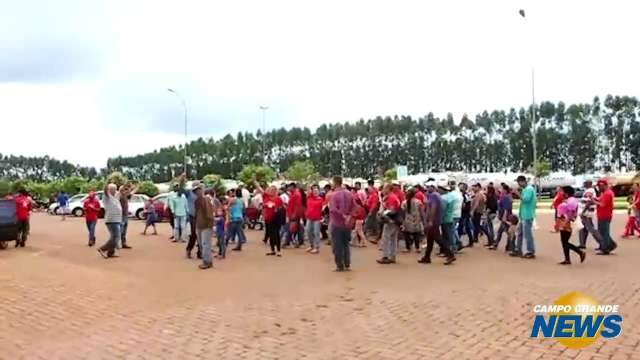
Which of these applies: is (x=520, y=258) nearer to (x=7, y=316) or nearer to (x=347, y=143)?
(x=7, y=316)

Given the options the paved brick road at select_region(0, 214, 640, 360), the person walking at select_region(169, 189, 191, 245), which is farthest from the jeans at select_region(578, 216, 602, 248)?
the person walking at select_region(169, 189, 191, 245)

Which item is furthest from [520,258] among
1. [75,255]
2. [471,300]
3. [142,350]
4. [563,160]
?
[563,160]

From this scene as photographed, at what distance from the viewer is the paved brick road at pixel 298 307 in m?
6.17

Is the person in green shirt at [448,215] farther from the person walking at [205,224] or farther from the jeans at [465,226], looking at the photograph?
the person walking at [205,224]

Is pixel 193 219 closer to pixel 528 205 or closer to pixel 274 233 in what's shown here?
pixel 274 233

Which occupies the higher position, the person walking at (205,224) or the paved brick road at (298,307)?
the person walking at (205,224)

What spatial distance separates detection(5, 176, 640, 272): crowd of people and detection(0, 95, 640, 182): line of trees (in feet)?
259

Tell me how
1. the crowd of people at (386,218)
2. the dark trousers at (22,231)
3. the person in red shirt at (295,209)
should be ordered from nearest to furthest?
1. the crowd of people at (386,218)
2. the person in red shirt at (295,209)
3. the dark trousers at (22,231)

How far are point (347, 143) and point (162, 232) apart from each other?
95252 mm

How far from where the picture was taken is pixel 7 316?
797 cm

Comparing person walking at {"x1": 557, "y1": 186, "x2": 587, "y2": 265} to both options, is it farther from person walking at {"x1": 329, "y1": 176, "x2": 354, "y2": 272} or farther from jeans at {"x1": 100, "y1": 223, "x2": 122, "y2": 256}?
jeans at {"x1": 100, "y1": 223, "x2": 122, "y2": 256}

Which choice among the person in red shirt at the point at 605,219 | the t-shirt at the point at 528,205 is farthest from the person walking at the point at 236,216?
the person in red shirt at the point at 605,219

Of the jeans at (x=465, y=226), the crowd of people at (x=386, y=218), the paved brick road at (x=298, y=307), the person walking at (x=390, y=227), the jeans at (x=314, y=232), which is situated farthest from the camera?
the jeans at (x=465, y=226)

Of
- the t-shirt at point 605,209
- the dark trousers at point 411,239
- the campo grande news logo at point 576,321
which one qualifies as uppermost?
the t-shirt at point 605,209
